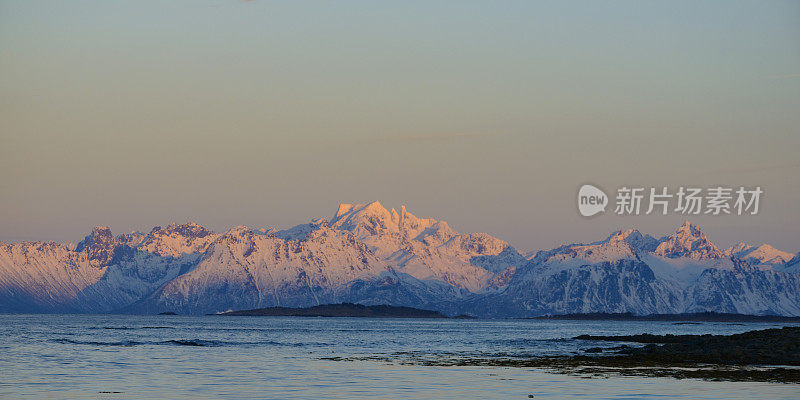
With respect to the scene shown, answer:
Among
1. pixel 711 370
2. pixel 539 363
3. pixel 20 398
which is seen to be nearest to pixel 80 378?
pixel 20 398

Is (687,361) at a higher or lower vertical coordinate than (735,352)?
lower

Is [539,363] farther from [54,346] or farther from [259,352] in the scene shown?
[54,346]

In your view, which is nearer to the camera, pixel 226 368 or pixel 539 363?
pixel 226 368

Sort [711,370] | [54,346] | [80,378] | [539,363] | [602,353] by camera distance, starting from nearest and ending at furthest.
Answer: [80,378], [711,370], [539,363], [602,353], [54,346]

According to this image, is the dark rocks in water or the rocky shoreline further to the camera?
the dark rocks in water

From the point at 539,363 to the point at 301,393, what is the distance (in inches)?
1292

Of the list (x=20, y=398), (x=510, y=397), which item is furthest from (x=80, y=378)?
(x=510, y=397)

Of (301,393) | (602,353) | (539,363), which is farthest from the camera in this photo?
(602,353)

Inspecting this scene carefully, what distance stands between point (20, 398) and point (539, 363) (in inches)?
1807

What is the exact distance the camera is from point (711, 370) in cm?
8062

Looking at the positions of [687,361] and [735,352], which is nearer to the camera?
[687,361]

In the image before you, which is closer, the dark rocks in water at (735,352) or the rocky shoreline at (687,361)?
the rocky shoreline at (687,361)

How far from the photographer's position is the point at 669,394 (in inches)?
2424

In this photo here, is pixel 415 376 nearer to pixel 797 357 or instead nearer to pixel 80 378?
pixel 80 378
